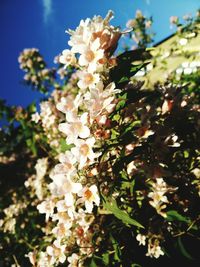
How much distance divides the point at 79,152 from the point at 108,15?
0.71 metres

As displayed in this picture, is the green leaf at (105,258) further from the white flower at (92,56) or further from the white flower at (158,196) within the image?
the white flower at (92,56)

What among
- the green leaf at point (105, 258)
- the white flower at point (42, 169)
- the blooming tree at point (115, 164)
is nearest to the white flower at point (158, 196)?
the blooming tree at point (115, 164)

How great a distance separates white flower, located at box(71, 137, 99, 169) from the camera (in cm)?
160

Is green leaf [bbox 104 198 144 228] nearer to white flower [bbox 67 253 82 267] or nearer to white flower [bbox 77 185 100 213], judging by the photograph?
white flower [bbox 77 185 100 213]

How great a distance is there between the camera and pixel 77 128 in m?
1.63

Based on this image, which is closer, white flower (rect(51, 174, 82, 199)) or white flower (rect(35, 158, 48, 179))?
white flower (rect(51, 174, 82, 199))

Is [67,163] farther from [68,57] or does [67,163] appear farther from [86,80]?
[68,57]

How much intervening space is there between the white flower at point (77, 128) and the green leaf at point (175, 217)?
1044 millimetres

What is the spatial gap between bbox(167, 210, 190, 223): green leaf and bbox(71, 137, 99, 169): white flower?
97 cm

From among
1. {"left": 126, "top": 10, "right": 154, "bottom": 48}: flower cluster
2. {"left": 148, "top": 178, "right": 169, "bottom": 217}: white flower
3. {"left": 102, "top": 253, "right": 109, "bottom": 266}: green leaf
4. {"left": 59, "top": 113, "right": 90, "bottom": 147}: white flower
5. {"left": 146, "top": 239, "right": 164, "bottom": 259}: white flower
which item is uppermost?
{"left": 126, "top": 10, "right": 154, "bottom": 48}: flower cluster

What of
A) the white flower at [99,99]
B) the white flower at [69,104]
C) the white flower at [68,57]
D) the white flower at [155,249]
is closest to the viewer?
the white flower at [99,99]

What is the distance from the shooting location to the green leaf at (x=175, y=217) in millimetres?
2246

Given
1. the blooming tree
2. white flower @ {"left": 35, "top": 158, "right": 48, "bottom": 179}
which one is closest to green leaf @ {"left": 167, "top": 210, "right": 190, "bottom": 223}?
the blooming tree

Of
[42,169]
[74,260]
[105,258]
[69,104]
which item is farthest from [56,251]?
[42,169]
